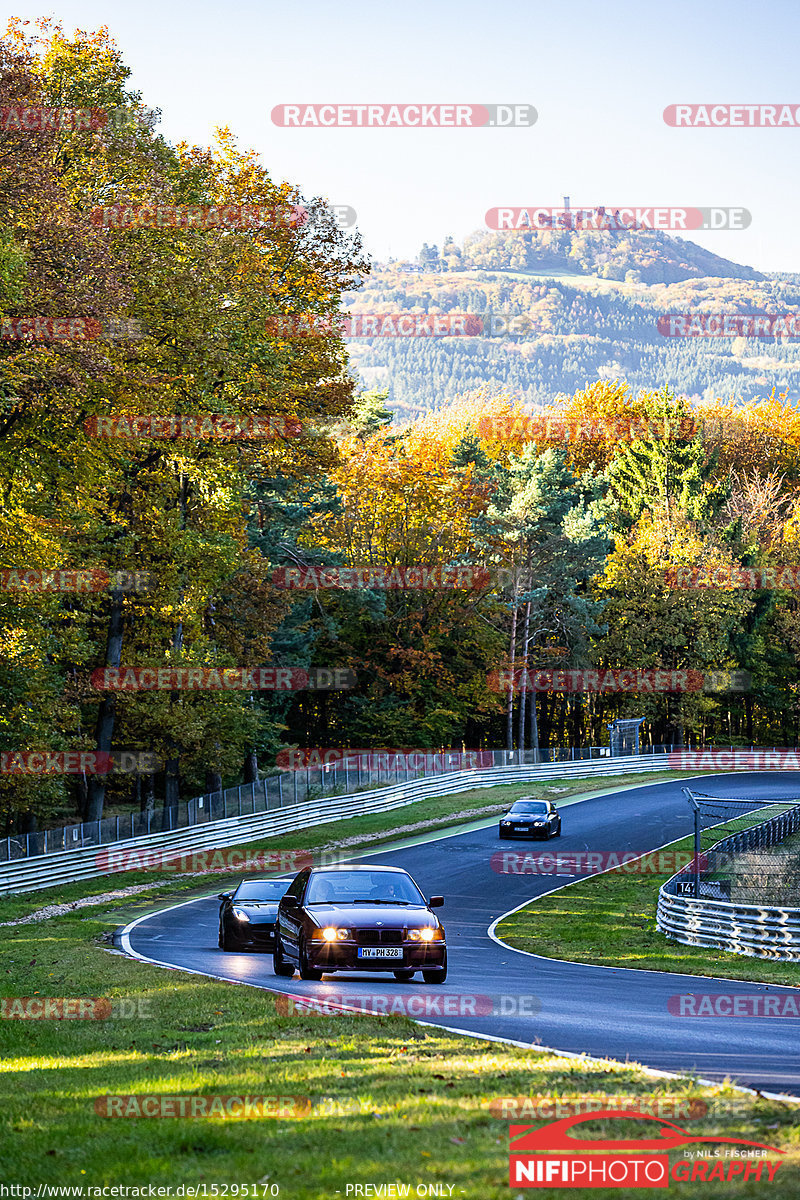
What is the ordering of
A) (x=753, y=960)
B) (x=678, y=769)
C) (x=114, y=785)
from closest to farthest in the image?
(x=753, y=960) → (x=114, y=785) → (x=678, y=769)

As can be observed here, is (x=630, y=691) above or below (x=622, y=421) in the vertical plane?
below

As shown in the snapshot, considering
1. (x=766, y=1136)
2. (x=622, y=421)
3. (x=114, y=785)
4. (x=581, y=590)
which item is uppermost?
(x=622, y=421)

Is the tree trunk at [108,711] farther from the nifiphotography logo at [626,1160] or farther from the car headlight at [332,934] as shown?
the nifiphotography logo at [626,1160]

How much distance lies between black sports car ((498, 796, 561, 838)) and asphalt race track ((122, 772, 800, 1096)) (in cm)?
519

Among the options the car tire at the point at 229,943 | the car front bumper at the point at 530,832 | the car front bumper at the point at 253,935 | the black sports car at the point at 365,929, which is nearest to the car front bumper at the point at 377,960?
the black sports car at the point at 365,929

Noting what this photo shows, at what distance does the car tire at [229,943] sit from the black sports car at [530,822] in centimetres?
2152

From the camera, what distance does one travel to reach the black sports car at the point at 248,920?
20.3m

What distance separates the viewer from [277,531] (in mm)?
49031

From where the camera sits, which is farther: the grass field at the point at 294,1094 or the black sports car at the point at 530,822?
the black sports car at the point at 530,822

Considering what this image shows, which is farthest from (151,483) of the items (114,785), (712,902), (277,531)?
(114,785)

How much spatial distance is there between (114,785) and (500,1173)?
54.8 metres

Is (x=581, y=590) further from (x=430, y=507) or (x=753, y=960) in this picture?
(x=753, y=960)

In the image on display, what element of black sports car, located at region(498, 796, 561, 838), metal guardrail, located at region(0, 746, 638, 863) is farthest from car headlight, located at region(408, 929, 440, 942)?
black sports car, located at region(498, 796, 561, 838)

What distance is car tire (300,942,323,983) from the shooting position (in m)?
15.1
